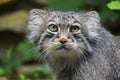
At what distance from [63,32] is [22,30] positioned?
5.30 meters

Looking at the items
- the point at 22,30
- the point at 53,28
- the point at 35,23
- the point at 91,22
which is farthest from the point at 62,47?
the point at 22,30

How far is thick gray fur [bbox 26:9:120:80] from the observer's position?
277 inches

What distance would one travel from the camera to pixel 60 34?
6711 millimetres

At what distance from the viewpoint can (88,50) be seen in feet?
23.1

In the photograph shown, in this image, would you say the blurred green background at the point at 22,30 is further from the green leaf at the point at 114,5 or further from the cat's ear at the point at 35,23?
the cat's ear at the point at 35,23

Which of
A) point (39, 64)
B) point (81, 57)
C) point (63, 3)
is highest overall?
point (63, 3)

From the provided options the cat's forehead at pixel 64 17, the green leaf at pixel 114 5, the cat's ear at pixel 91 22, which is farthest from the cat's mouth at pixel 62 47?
the green leaf at pixel 114 5

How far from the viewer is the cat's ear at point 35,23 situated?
7.30m

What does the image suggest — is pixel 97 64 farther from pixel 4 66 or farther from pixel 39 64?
pixel 39 64

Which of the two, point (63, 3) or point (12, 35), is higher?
point (63, 3)

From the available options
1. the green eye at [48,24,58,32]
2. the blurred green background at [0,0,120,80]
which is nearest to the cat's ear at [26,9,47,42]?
the green eye at [48,24,58,32]

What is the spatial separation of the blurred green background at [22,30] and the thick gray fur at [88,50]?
0.45 m

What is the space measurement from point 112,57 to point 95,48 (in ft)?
0.98

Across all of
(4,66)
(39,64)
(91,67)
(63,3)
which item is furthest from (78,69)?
(39,64)
